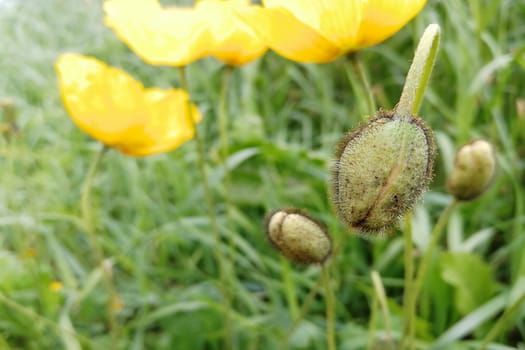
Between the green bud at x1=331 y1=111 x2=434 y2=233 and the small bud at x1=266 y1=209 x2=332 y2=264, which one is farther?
the small bud at x1=266 y1=209 x2=332 y2=264

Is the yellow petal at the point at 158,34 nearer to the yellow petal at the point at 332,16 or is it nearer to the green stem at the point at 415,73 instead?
the yellow petal at the point at 332,16

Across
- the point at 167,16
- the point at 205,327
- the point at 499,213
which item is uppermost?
the point at 167,16

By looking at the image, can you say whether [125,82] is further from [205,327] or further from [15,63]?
[15,63]

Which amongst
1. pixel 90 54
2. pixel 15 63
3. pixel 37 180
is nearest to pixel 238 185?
pixel 37 180

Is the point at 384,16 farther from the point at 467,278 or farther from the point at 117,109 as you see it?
the point at 467,278

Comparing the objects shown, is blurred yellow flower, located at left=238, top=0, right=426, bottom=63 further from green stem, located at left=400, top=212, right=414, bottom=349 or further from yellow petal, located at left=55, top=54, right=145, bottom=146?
yellow petal, located at left=55, top=54, right=145, bottom=146

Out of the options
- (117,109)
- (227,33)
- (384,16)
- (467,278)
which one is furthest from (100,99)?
(467,278)

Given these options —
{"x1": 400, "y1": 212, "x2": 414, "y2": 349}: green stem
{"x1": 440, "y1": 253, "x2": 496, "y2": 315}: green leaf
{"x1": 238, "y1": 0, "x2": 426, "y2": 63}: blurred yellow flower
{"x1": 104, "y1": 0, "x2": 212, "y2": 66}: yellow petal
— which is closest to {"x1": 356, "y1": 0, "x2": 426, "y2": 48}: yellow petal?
{"x1": 238, "y1": 0, "x2": 426, "y2": 63}: blurred yellow flower
